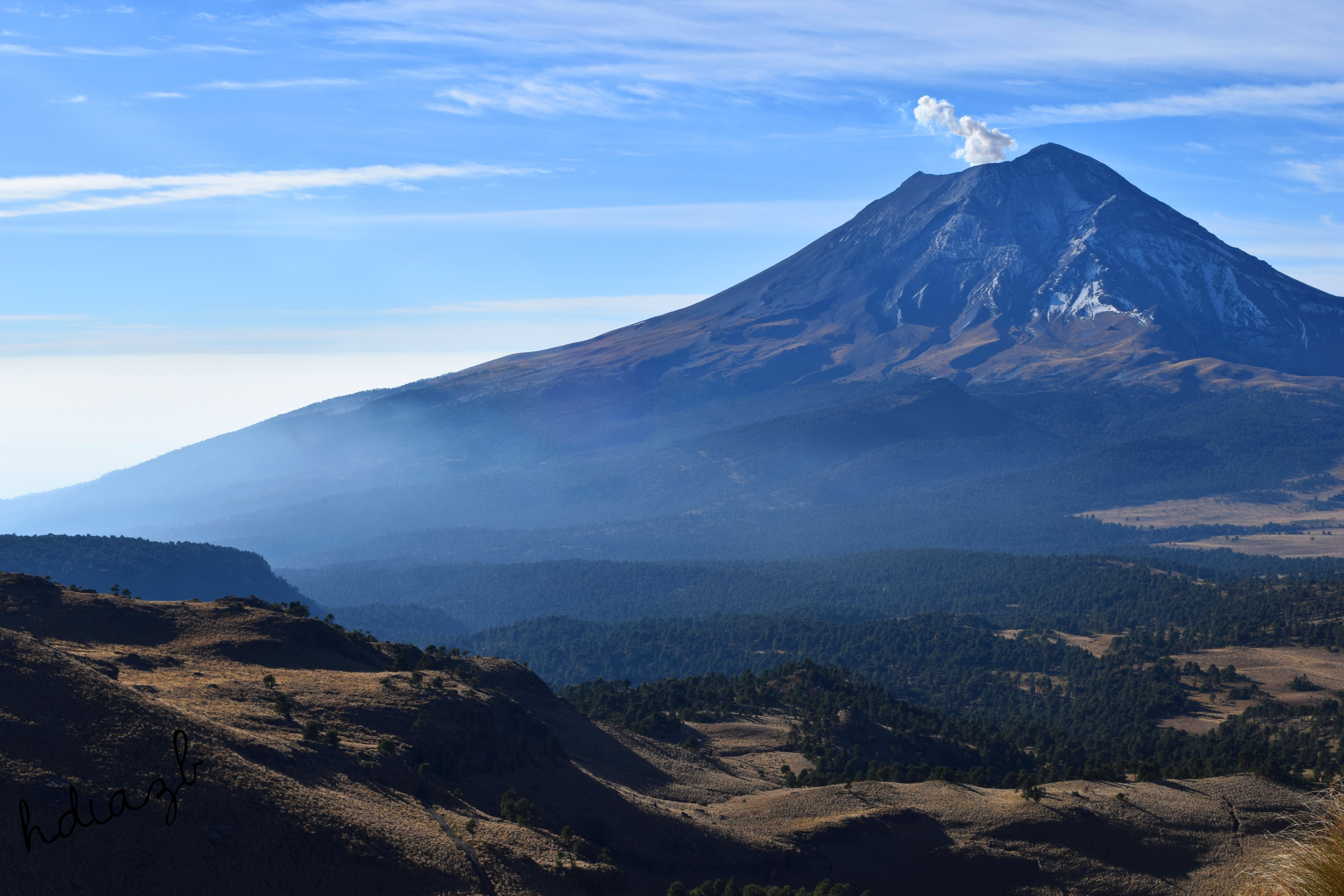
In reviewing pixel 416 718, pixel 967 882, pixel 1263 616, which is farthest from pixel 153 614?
pixel 1263 616

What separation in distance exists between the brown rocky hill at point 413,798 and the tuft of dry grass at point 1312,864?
23.7m

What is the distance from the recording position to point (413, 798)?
38250 mm

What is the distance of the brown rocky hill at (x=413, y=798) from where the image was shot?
29422 millimetres

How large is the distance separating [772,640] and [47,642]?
110 metres

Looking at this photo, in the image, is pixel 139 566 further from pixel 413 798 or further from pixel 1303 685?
pixel 1303 685

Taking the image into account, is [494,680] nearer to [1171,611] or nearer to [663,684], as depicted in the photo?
[663,684]

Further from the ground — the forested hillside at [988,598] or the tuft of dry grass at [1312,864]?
the tuft of dry grass at [1312,864]

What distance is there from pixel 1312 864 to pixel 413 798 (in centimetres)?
3081

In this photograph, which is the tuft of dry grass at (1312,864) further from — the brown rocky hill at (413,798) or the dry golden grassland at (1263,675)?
the dry golden grassland at (1263,675)

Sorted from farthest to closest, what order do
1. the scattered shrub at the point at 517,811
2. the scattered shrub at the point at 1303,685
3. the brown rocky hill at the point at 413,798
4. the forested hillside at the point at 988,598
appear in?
1. the forested hillside at the point at 988,598
2. the scattered shrub at the point at 1303,685
3. the scattered shrub at the point at 517,811
4. the brown rocky hill at the point at 413,798

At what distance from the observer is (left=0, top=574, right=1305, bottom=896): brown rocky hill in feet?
96.5

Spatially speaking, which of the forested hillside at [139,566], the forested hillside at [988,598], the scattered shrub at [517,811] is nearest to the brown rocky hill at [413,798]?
the scattered shrub at [517,811]

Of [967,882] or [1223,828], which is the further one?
[1223,828]

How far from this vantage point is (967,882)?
152 feet
